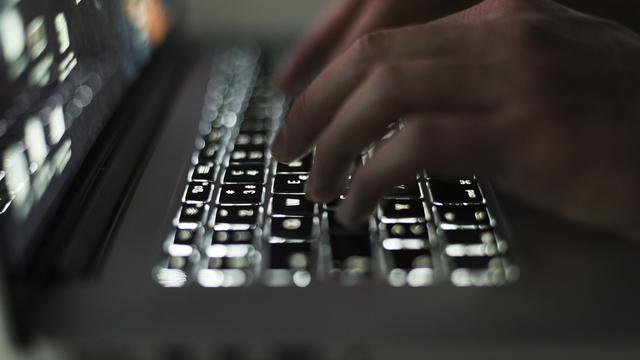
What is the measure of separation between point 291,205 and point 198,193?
78 mm

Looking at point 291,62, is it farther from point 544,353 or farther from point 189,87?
point 544,353

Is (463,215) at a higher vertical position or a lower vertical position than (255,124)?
lower

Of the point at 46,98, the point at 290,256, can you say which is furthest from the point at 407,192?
the point at 46,98

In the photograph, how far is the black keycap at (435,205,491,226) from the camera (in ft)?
1.46

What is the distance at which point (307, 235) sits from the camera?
1.41 feet

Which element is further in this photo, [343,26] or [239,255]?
[343,26]

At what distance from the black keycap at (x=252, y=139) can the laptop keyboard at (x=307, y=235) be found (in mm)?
33

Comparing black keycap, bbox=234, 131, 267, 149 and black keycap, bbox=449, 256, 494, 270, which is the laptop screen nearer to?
black keycap, bbox=234, 131, 267, 149

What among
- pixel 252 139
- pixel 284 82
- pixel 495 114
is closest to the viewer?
pixel 495 114

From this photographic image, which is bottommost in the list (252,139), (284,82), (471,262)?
(471,262)

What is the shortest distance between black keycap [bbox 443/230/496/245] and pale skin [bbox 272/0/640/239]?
0.04m

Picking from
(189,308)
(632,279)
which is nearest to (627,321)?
(632,279)

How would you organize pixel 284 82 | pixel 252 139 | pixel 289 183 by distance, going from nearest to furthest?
pixel 289 183, pixel 252 139, pixel 284 82

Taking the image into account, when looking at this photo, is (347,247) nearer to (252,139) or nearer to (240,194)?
(240,194)
